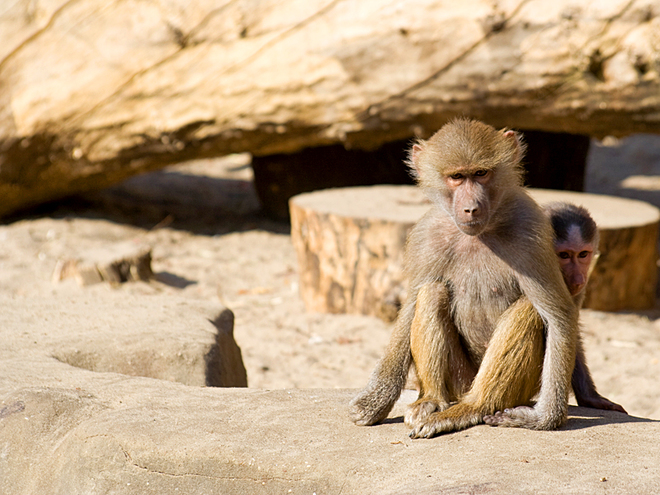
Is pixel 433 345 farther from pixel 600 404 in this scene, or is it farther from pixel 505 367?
pixel 600 404

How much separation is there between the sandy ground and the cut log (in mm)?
122

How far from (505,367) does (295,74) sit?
4.50m

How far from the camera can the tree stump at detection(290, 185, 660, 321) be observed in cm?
599

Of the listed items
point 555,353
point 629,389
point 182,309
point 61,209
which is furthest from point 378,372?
point 61,209

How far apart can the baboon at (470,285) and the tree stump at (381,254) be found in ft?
8.07

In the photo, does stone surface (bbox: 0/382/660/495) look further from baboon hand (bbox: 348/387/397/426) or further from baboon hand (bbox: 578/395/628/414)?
baboon hand (bbox: 578/395/628/414)

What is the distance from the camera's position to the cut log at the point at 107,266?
6770mm

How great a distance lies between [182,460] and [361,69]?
4742mm

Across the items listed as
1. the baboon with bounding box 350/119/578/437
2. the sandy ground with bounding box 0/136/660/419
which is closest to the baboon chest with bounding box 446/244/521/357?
the baboon with bounding box 350/119/578/437

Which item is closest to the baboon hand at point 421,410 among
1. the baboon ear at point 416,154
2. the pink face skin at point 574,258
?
the pink face skin at point 574,258

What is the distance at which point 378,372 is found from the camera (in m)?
3.40

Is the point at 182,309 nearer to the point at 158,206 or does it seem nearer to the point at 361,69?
the point at 361,69

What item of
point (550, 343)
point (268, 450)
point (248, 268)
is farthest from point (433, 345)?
point (248, 268)

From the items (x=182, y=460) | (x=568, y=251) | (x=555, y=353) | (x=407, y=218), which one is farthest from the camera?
(x=407, y=218)
